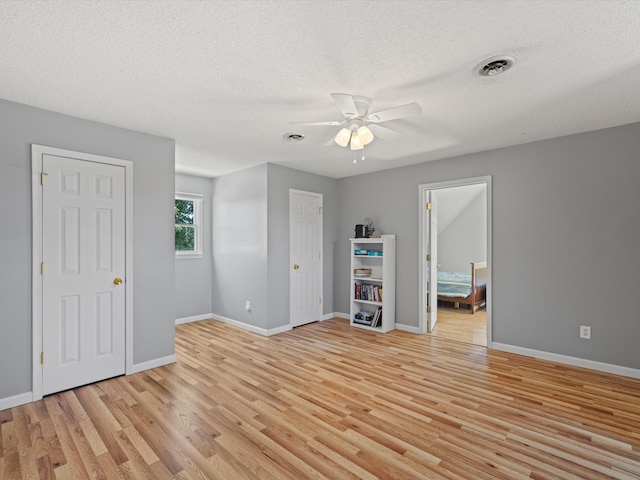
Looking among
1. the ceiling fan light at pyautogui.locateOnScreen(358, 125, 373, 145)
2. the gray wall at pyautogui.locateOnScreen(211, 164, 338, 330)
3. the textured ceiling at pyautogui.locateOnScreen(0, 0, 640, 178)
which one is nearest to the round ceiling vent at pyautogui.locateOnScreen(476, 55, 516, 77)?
the textured ceiling at pyautogui.locateOnScreen(0, 0, 640, 178)

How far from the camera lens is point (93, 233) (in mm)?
2969

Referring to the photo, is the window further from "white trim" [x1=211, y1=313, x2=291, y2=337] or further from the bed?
the bed

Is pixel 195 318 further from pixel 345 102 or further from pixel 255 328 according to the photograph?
pixel 345 102

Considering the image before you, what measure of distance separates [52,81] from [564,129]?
4.50 metres

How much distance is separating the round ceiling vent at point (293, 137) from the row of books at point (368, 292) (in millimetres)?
2517

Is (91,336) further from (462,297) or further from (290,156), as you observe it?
(462,297)

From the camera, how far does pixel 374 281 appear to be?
502 cm

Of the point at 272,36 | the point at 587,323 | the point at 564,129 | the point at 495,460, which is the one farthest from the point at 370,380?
the point at 564,129

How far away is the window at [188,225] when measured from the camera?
5.21m

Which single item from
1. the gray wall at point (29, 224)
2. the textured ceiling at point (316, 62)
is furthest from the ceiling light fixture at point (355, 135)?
the gray wall at point (29, 224)

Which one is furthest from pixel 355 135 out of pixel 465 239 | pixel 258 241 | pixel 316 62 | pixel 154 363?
pixel 465 239

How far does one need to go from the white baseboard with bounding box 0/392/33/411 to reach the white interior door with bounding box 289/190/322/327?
2.94 meters

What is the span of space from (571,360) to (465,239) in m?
4.19

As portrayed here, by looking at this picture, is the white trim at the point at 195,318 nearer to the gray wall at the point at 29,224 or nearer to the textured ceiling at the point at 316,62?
the gray wall at the point at 29,224
